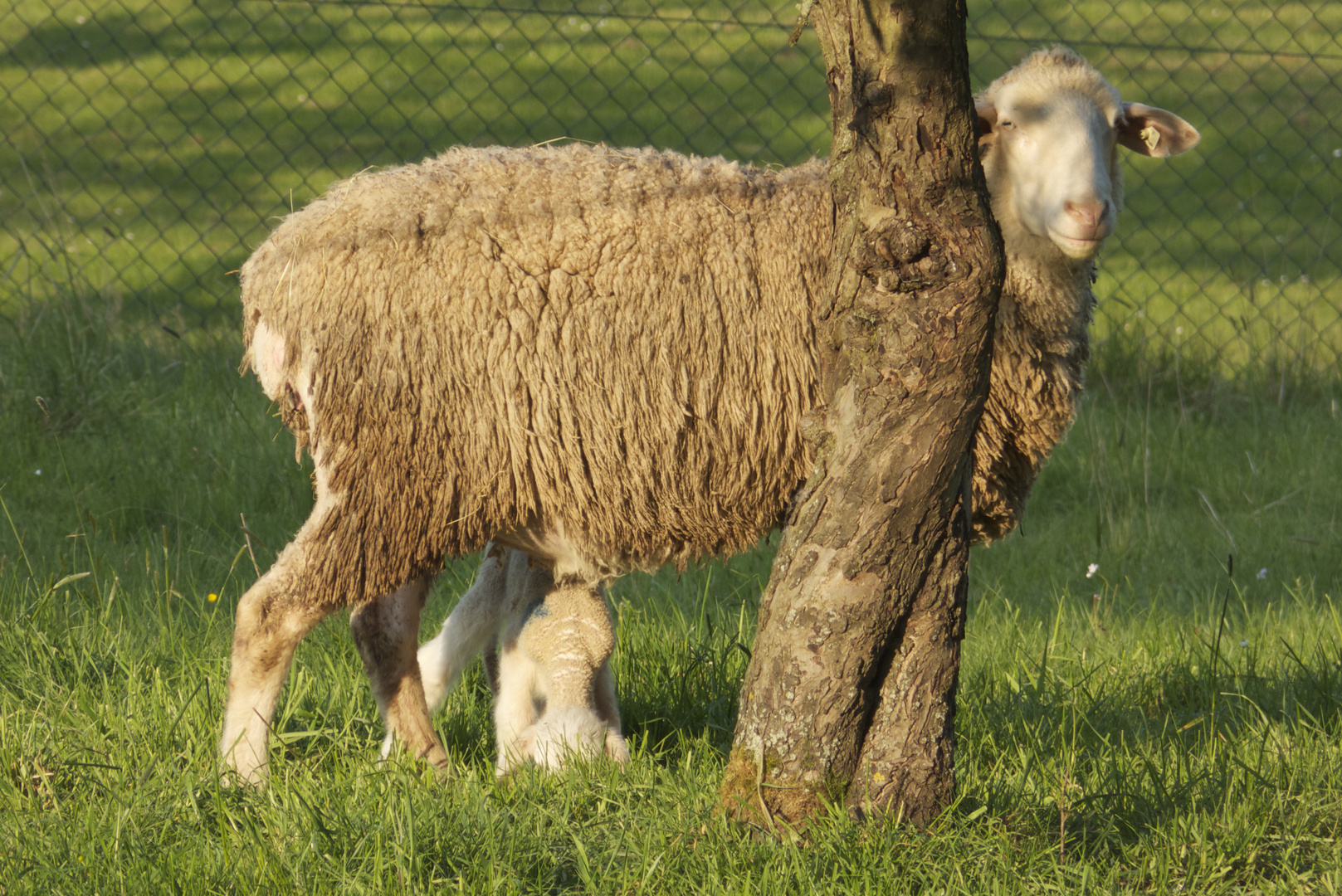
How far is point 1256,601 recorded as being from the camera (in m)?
4.04

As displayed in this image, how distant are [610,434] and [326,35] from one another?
31.9ft

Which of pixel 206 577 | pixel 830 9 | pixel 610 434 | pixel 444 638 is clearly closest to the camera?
pixel 830 9

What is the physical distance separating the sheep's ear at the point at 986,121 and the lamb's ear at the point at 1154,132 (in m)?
0.36

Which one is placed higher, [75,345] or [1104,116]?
[1104,116]

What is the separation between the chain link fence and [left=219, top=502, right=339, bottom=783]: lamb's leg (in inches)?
174

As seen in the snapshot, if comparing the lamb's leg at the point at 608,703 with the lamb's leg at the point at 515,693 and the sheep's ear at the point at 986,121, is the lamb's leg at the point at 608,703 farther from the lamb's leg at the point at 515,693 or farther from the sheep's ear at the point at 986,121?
the sheep's ear at the point at 986,121

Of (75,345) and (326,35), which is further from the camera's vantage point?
(326,35)

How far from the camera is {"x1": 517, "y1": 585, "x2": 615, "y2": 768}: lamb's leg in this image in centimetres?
274

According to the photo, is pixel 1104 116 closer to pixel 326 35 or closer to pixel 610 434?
pixel 610 434

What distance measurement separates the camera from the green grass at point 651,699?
212 cm

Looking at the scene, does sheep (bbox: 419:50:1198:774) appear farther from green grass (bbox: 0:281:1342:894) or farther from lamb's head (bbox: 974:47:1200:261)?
green grass (bbox: 0:281:1342:894)

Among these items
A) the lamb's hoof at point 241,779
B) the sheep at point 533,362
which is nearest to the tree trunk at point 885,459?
the sheep at point 533,362

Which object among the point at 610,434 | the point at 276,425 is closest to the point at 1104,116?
the point at 610,434

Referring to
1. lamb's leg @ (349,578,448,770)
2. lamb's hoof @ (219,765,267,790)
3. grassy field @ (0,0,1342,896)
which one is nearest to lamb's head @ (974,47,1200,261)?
grassy field @ (0,0,1342,896)
